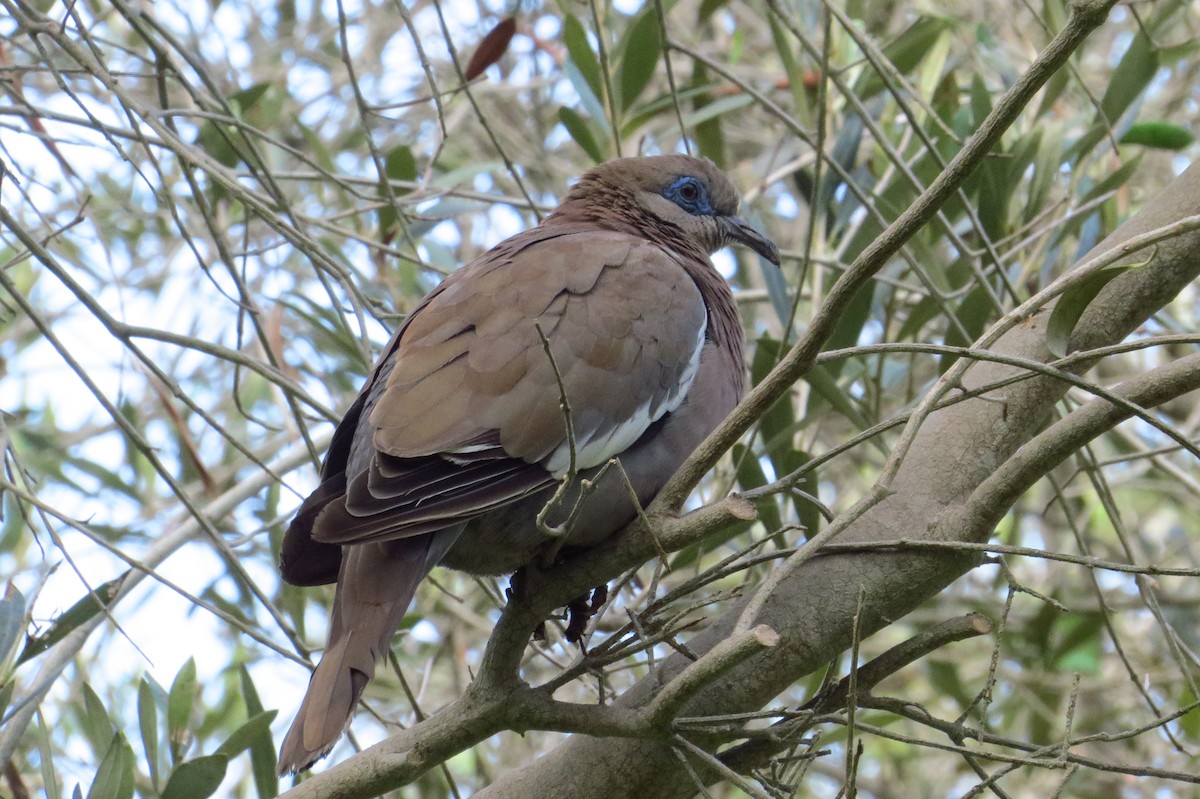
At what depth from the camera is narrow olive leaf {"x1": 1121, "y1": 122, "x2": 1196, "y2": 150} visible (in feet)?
13.0

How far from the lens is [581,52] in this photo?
158 inches

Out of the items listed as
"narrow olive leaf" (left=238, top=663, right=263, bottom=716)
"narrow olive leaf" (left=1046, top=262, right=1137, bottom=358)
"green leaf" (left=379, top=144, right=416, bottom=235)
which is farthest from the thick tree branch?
"green leaf" (left=379, top=144, right=416, bottom=235)

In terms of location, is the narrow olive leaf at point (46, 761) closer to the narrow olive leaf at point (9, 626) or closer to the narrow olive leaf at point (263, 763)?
the narrow olive leaf at point (9, 626)

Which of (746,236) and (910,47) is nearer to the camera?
(746,236)

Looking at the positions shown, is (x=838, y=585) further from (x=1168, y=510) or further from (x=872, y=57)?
(x=1168, y=510)

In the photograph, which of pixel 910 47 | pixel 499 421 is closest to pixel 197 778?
pixel 499 421

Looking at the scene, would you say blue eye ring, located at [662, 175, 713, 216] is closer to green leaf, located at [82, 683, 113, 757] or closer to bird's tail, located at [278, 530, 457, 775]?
bird's tail, located at [278, 530, 457, 775]

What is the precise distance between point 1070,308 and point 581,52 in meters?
2.07

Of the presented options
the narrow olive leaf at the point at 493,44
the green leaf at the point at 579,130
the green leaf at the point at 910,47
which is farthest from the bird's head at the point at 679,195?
the green leaf at the point at 910,47

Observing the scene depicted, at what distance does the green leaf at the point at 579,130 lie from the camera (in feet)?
13.1

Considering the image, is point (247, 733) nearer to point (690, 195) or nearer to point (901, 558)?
point (901, 558)

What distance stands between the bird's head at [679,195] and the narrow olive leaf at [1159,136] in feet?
3.84

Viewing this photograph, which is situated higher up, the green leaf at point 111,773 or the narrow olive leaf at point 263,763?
the green leaf at point 111,773

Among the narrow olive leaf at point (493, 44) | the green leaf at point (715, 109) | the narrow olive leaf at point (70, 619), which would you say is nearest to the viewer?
the narrow olive leaf at point (70, 619)
